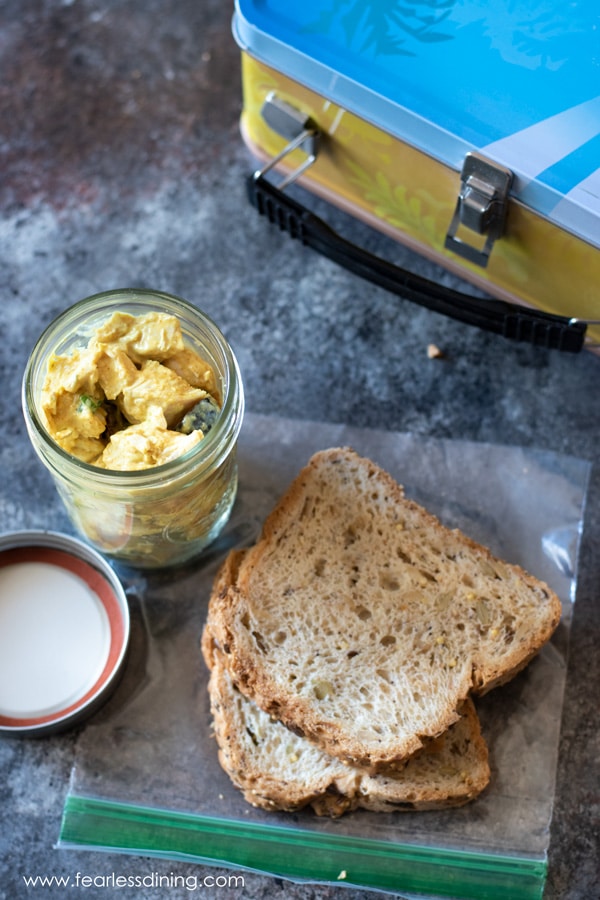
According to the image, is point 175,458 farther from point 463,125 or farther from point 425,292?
point 463,125

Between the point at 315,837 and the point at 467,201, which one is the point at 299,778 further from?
the point at 467,201

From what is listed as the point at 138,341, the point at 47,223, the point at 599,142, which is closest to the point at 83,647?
the point at 138,341

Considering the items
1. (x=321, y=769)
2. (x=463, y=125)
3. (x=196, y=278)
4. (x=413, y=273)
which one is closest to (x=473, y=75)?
(x=463, y=125)

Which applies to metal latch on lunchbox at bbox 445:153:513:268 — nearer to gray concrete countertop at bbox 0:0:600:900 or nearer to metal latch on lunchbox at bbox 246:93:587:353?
metal latch on lunchbox at bbox 246:93:587:353

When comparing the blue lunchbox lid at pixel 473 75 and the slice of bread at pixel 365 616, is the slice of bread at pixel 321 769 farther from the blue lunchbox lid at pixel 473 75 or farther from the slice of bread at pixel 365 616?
the blue lunchbox lid at pixel 473 75

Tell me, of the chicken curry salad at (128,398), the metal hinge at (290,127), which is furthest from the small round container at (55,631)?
the metal hinge at (290,127)

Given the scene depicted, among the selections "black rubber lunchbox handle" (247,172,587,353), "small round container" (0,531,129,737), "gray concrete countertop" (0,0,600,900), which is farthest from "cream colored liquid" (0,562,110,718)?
"black rubber lunchbox handle" (247,172,587,353)

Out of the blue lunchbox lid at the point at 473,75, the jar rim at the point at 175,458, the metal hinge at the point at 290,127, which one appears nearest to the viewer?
the jar rim at the point at 175,458
